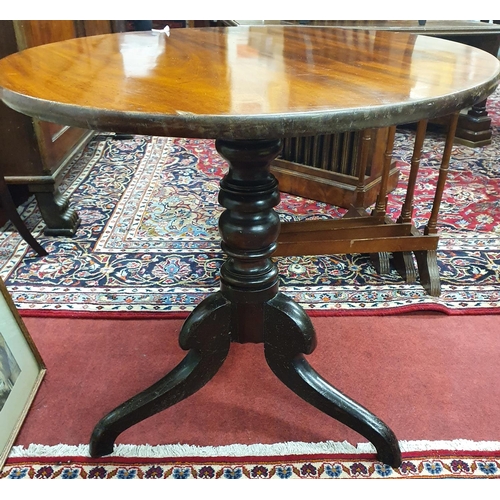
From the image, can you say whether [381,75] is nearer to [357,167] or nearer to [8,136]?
[357,167]

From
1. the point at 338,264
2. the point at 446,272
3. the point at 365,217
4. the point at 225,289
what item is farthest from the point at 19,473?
the point at 446,272

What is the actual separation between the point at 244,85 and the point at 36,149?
1210 millimetres

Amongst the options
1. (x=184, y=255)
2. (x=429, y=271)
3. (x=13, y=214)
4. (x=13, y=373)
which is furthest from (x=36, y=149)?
(x=429, y=271)

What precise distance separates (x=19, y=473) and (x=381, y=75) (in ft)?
3.17

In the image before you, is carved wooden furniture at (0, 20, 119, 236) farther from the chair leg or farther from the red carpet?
the red carpet

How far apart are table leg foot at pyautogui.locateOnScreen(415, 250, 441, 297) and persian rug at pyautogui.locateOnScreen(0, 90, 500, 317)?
3 centimetres

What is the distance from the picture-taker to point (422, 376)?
114cm

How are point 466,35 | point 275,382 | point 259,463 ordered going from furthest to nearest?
point 466,35, point 275,382, point 259,463

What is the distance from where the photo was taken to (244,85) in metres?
0.67

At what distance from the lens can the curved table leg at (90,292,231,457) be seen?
93 cm

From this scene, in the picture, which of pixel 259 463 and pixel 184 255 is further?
pixel 184 255

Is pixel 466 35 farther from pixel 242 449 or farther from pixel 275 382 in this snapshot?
pixel 242 449

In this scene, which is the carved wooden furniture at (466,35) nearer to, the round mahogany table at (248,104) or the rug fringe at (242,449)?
the round mahogany table at (248,104)

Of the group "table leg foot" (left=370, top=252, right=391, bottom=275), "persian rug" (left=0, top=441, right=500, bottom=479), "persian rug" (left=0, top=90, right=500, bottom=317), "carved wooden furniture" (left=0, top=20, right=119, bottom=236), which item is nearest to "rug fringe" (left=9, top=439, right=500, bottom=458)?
"persian rug" (left=0, top=441, right=500, bottom=479)
